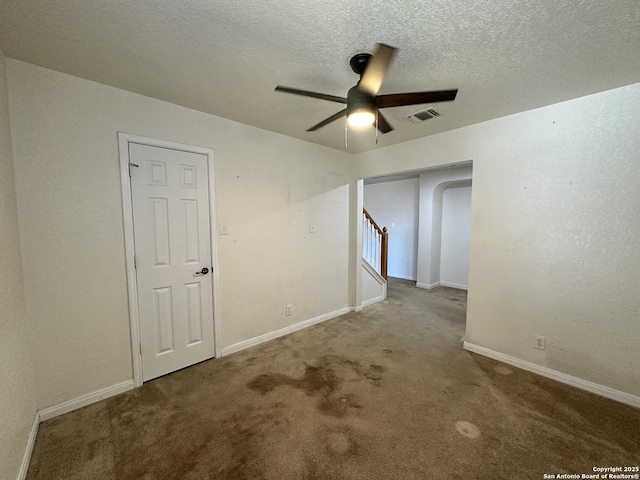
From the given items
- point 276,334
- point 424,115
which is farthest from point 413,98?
point 276,334

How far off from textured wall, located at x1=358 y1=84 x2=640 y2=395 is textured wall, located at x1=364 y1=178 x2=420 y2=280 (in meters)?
3.34

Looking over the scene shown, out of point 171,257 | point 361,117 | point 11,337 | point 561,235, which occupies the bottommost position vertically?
point 11,337

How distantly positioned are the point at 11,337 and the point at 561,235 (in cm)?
405

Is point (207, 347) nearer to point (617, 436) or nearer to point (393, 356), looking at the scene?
point (393, 356)

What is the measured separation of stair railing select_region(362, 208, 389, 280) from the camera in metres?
4.79

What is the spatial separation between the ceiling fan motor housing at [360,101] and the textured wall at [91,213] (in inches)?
64.2

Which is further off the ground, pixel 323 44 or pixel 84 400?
pixel 323 44

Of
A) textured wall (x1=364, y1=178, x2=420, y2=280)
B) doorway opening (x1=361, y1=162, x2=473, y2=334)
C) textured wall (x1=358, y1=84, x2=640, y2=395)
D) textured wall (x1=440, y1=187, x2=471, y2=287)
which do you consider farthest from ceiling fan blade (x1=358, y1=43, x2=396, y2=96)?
textured wall (x1=364, y1=178, x2=420, y2=280)

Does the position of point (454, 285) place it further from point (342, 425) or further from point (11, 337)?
point (11, 337)

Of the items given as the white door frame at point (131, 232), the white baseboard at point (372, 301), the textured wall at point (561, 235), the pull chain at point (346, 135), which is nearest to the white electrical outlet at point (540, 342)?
the textured wall at point (561, 235)

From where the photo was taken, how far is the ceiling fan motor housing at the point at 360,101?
1.55m

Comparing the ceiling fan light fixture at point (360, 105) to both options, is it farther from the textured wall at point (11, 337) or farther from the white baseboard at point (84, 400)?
the white baseboard at point (84, 400)

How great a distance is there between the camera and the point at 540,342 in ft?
8.00

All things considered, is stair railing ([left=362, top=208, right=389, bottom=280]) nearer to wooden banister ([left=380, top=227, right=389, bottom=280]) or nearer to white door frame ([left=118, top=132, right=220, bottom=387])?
wooden banister ([left=380, top=227, right=389, bottom=280])
